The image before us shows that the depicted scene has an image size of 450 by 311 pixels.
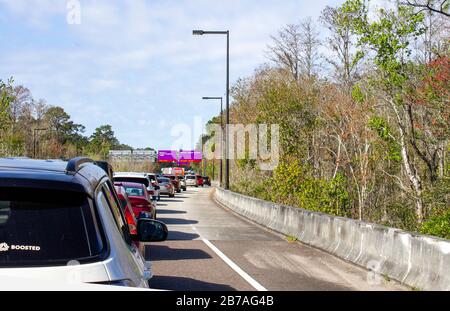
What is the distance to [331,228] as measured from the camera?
616 inches

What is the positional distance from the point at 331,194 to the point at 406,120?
151 inches

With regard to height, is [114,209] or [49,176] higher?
[49,176]

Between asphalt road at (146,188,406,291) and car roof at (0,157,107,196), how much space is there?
19.9ft

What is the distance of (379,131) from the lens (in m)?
24.2

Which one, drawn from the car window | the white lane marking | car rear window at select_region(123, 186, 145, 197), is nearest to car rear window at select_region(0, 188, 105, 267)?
the car window

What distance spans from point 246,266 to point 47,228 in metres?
9.69

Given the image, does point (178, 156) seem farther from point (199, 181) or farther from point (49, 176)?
point (49, 176)

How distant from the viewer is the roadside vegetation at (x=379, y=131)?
68.9ft

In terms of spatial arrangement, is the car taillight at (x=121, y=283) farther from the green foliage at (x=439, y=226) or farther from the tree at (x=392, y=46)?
the tree at (x=392, y=46)

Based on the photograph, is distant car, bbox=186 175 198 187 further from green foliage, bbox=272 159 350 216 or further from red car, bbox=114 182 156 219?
red car, bbox=114 182 156 219

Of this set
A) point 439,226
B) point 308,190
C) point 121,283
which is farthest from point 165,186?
point 121,283

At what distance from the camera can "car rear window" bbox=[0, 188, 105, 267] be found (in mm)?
3488
